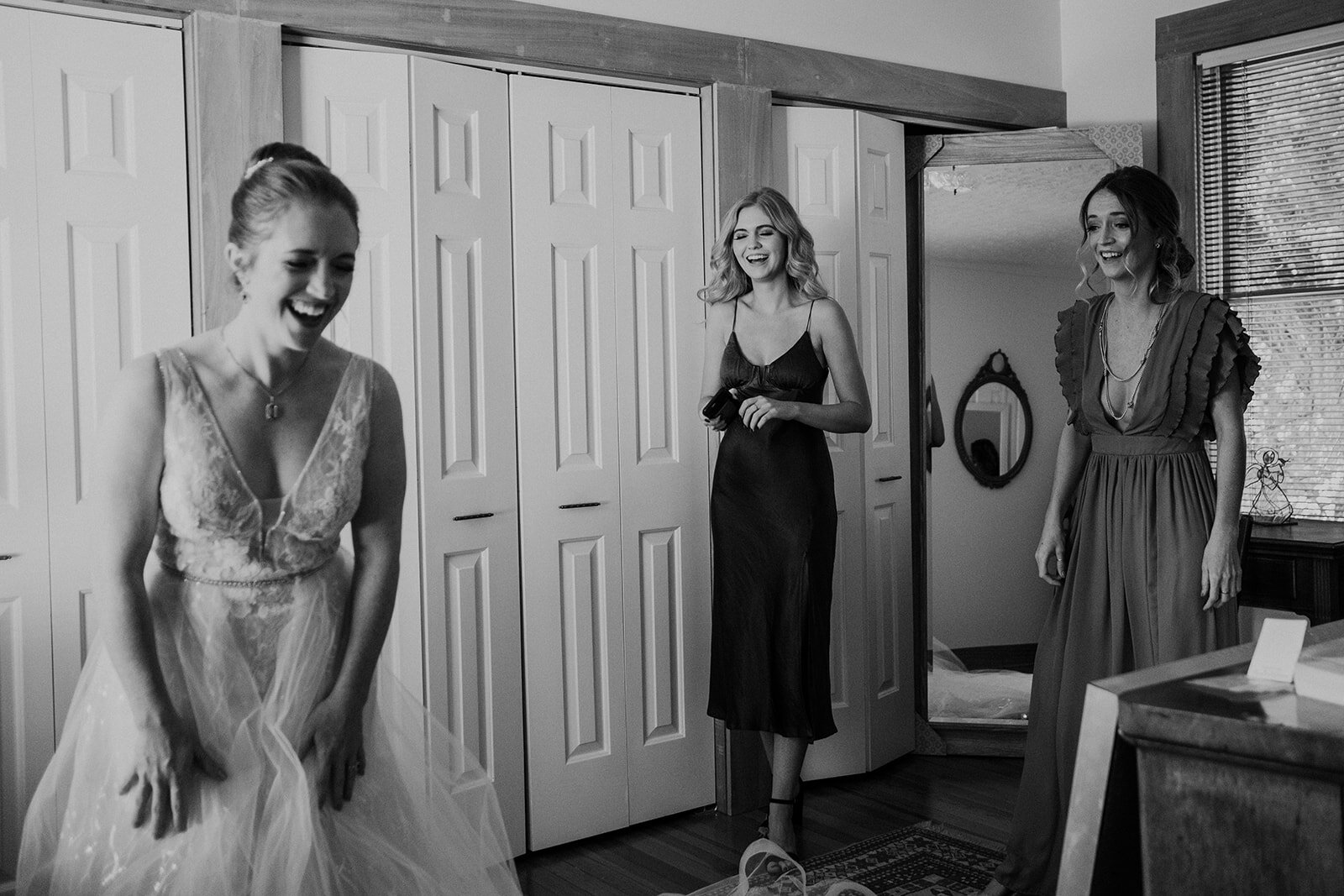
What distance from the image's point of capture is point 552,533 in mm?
3322

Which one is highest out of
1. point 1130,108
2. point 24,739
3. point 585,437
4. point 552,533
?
point 1130,108

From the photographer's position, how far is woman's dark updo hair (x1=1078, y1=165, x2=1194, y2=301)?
2.63 metres

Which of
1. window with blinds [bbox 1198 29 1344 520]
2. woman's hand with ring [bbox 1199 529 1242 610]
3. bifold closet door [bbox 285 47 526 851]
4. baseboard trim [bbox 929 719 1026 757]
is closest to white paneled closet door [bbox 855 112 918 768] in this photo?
baseboard trim [bbox 929 719 1026 757]

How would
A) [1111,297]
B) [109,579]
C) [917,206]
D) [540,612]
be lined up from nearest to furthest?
[109,579], [1111,297], [540,612], [917,206]

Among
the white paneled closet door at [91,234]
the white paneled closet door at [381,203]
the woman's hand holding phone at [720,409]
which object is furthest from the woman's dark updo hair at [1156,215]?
the white paneled closet door at [91,234]

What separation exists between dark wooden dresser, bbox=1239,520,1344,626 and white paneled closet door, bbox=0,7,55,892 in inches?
129

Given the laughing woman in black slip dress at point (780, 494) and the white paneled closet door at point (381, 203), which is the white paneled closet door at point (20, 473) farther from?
the laughing woman in black slip dress at point (780, 494)

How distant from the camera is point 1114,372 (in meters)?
2.71

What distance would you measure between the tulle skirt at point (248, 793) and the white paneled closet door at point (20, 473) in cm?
103

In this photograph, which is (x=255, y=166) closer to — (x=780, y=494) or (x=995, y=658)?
(x=780, y=494)

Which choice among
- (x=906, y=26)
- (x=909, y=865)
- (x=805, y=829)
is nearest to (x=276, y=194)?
(x=909, y=865)

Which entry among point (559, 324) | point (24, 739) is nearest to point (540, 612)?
point (559, 324)

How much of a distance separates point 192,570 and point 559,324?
1815 millimetres

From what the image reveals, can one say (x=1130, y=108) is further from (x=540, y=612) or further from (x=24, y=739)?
(x=24, y=739)
